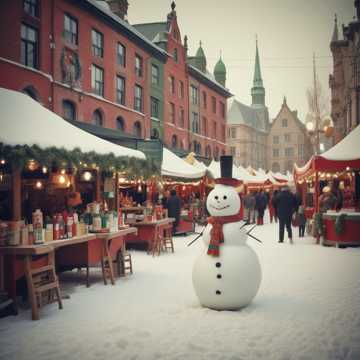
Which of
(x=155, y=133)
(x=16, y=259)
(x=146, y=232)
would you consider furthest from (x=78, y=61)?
(x=16, y=259)

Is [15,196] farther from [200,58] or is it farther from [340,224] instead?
[200,58]

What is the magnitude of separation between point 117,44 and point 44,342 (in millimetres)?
26533

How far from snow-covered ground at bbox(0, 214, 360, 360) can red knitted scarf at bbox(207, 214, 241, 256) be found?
3.05 ft

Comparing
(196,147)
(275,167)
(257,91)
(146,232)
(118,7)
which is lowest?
(146,232)

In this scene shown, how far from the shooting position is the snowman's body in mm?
7039

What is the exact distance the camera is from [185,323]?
6.54 meters

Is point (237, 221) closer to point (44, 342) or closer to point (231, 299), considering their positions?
point (231, 299)

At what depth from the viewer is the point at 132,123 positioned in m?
31.2

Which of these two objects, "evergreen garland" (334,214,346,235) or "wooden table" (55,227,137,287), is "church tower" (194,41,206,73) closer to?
"evergreen garland" (334,214,346,235)

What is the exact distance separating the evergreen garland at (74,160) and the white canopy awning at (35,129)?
9 centimetres

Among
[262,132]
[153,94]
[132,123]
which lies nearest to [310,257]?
[132,123]

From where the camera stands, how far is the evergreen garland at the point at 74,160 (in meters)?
7.11

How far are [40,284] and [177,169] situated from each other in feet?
37.7

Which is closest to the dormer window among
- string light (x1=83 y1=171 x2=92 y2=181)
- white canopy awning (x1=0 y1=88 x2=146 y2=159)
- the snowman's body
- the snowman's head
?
string light (x1=83 y1=171 x2=92 y2=181)
